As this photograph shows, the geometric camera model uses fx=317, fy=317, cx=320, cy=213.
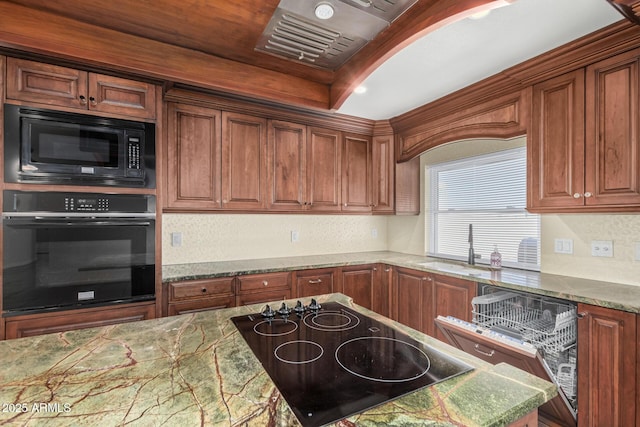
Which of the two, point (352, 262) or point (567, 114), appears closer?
point (567, 114)

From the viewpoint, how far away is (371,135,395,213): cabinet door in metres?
3.73

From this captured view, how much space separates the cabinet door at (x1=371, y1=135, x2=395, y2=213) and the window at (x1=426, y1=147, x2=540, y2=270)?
1.52 ft

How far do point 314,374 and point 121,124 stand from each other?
219 centimetres

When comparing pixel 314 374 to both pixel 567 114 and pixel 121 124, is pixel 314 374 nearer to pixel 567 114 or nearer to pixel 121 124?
pixel 121 124

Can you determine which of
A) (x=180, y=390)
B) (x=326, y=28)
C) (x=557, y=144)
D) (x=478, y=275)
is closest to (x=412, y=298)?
(x=478, y=275)

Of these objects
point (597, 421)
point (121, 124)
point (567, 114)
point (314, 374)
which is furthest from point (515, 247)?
point (121, 124)

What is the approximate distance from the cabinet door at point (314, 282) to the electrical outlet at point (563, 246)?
185cm

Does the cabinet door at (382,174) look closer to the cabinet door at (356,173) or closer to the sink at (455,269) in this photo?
the cabinet door at (356,173)

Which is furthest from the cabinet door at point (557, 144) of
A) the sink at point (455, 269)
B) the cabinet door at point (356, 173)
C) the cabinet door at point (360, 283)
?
the cabinet door at point (356, 173)

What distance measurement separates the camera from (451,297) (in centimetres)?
262

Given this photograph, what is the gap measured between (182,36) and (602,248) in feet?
10.8

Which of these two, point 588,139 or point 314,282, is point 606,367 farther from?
point 314,282

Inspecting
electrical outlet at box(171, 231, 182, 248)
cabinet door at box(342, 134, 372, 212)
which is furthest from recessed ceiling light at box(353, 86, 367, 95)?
electrical outlet at box(171, 231, 182, 248)

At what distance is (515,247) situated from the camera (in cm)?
285
